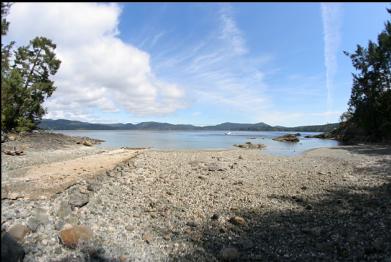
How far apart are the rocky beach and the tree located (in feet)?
118

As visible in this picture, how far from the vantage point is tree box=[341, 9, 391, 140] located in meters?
49.4

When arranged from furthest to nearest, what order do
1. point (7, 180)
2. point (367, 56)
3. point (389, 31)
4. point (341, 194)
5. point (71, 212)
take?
point (367, 56) → point (389, 31) → point (341, 194) → point (7, 180) → point (71, 212)

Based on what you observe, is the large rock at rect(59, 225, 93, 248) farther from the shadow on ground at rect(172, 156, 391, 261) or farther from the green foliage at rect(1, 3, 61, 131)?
the green foliage at rect(1, 3, 61, 131)

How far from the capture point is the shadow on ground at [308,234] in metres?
9.10

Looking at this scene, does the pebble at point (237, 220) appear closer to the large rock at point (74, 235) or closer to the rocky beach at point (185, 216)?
the rocky beach at point (185, 216)

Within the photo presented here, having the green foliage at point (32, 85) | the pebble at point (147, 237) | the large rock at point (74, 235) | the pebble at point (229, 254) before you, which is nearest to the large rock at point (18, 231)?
the large rock at point (74, 235)

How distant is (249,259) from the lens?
903 cm

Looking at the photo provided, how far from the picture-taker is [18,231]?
31.1 ft

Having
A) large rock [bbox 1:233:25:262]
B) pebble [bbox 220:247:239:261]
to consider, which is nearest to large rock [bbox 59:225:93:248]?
large rock [bbox 1:233:25:262]

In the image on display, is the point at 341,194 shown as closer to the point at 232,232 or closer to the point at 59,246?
the point at 232,232

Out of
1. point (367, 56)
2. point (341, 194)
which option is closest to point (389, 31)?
point (367, 56)

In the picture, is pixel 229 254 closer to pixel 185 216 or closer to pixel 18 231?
pixel 185 216

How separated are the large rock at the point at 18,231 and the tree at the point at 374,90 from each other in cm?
5036

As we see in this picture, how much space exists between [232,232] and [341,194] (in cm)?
732
